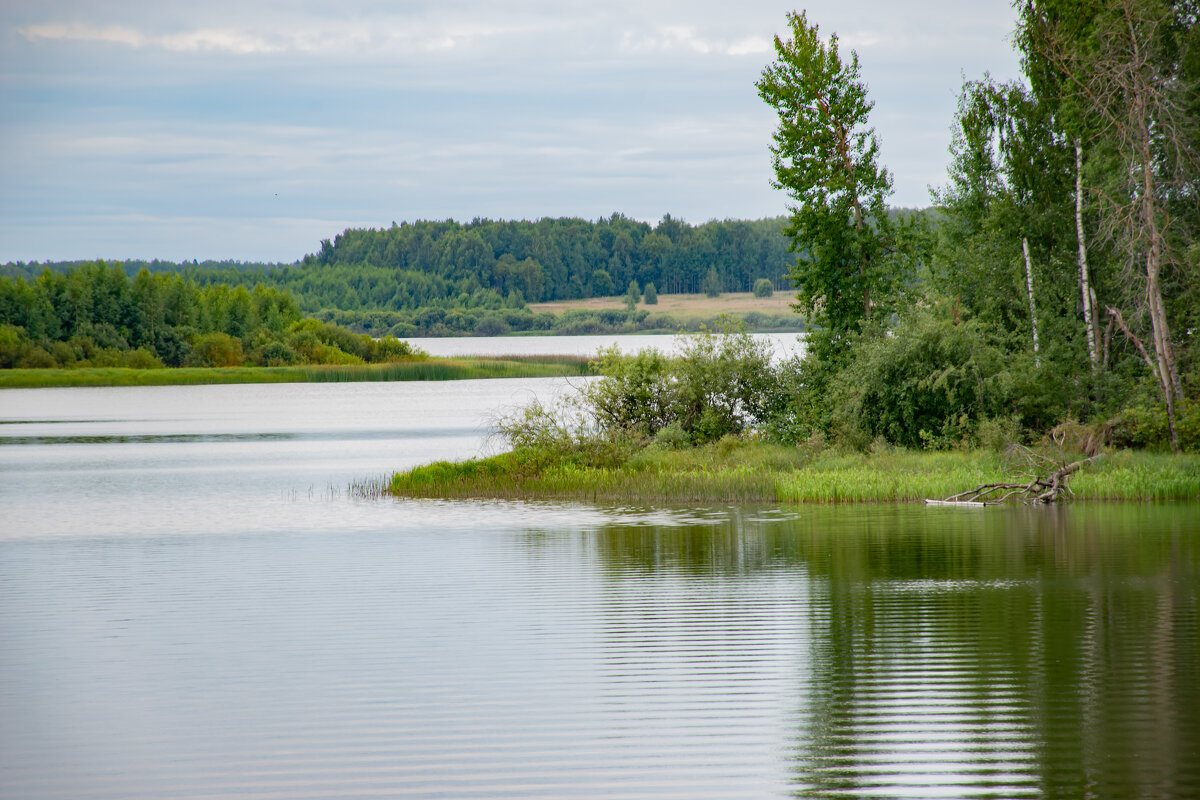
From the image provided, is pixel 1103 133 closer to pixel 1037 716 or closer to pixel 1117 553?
pixel 1117 553

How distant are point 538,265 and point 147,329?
75.7 metres

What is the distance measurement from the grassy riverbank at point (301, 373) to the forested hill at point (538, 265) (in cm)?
6349

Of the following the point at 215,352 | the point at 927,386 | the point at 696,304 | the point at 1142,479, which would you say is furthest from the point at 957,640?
the point at 696,304

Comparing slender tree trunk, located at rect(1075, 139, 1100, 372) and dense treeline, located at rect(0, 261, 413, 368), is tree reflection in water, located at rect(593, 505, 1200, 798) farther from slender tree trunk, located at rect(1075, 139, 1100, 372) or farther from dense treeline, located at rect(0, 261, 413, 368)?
dense treeline, located at rect(0, 261, 413, 368)

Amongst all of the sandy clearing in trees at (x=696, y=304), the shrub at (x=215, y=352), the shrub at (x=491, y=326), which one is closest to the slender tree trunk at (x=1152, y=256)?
the shrub at (x=215, y=352)

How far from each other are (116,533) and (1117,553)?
18.3m

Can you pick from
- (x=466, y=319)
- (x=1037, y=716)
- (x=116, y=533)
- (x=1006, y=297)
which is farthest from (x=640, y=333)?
(x=1037, y=716)

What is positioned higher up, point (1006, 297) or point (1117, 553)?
point (1006, 297)

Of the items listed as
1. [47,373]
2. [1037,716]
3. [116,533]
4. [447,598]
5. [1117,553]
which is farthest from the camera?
[47,373]

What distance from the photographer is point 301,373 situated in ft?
337

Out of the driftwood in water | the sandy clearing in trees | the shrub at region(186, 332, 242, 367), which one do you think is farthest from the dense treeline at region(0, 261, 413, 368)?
the driftwood in water

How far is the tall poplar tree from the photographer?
32.8 meters

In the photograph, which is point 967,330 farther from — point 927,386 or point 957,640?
point 957,640

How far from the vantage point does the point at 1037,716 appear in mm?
9766
